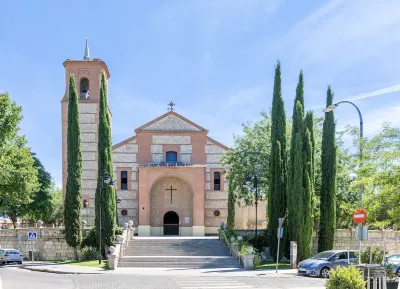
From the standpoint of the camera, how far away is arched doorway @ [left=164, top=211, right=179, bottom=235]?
4903 centimetres

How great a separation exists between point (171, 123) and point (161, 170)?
4550 millimetres

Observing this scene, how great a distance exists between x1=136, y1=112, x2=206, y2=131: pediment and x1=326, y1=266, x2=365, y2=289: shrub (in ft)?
119

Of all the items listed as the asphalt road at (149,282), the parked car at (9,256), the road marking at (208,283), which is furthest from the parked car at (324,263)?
the parked car at (9,256)

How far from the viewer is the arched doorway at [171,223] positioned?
49.0 m

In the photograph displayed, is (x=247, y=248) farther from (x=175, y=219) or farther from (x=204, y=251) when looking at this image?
(x=175, y=219)

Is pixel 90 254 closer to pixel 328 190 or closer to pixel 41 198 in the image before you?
pixel 328 190

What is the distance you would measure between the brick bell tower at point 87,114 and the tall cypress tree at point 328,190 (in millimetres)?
21554

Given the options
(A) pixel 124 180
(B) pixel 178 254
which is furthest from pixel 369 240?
(A) pixel 124 180

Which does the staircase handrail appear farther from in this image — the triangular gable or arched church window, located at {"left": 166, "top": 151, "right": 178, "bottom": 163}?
the triangular gable

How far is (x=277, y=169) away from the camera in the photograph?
34.6m

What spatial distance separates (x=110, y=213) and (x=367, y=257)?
20.2m

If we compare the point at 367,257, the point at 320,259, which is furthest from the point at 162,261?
the point at 367,257

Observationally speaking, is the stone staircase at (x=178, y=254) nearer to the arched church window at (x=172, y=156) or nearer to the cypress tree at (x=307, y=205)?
the cypress tree at (x=307, y=205)

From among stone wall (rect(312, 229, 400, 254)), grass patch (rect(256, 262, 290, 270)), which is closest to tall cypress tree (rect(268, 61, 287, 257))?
grass patch (rect(256, 262, 290, 270))
